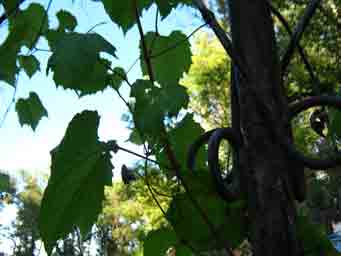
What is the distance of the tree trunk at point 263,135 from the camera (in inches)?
10.8

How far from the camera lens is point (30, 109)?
1.80 ft

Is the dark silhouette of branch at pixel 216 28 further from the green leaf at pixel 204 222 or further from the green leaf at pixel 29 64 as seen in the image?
the green leaf at pixel 29 64

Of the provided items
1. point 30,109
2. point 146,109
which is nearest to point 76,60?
point 146,109

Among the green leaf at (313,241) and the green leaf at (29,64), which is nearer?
the green leaf at (313,241)

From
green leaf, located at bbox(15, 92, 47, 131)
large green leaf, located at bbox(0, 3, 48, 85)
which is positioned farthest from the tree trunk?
green leaf, located at bbox(15, 92, 47, 131)

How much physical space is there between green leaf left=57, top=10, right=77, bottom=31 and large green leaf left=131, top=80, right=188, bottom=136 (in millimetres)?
274

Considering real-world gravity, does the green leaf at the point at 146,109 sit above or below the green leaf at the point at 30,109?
below

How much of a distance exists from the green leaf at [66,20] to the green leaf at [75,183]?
0.27 meters

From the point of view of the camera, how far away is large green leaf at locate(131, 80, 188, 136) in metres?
0.28

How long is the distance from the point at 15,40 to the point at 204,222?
0.74 feet

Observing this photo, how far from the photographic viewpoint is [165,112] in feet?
0.96

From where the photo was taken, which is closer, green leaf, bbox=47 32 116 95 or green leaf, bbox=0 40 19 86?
green leaf, bbox=47 32 116 95

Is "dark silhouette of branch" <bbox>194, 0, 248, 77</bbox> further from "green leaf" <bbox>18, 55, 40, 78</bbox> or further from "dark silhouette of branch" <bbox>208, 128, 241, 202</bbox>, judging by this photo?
"green leaf" <bbox>18, 55, 40, 78</bbox>

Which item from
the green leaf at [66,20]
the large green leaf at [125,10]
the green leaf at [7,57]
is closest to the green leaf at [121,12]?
the large green leaf at [125,10]
